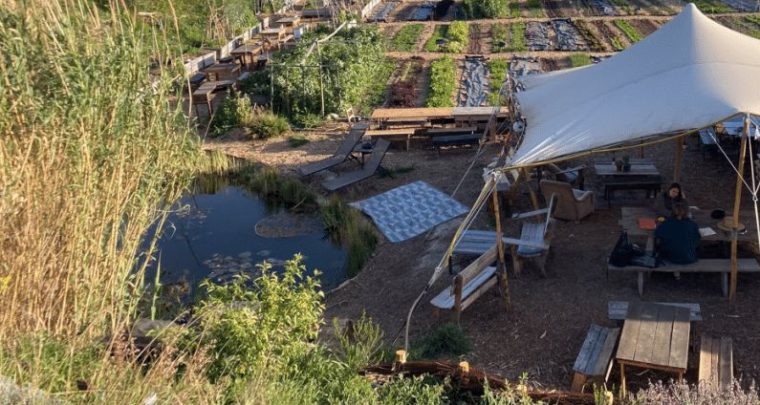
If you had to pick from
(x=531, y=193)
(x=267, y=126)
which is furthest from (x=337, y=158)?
(x=531, y=193)

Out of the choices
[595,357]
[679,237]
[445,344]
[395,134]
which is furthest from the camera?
[395,134]

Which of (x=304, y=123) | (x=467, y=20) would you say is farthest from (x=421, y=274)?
(x=467, y=20)

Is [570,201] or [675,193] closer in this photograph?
[675,193]

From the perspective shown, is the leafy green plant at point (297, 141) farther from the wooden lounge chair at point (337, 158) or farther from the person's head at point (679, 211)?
the person's head at point (679, 211)

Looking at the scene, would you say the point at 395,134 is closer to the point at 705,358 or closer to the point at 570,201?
the point at 570,201

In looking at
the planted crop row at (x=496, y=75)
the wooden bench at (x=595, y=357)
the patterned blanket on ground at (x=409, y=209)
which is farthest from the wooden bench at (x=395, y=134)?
the wooden bench at (x=595, y=357)

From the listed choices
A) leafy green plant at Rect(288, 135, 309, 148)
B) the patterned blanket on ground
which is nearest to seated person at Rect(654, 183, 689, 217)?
the patterned blanket on ground

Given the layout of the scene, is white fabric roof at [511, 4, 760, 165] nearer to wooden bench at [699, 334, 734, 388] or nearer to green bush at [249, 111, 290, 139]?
wooden bench at [699, 334, 734, 388]

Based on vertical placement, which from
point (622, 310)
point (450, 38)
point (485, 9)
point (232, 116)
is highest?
point (485, 9)
